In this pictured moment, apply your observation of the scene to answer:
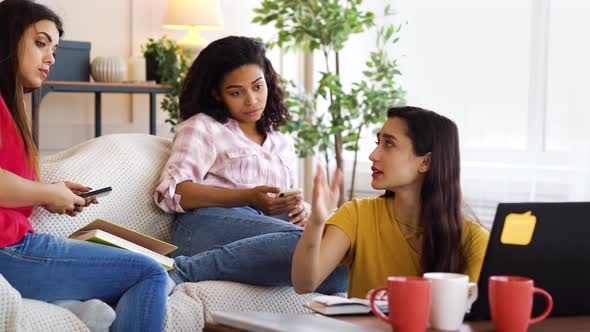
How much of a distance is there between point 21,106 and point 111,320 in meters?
0.59

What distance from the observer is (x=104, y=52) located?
17.1 feet

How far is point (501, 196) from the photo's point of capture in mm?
4438

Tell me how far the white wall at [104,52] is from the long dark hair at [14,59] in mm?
2680

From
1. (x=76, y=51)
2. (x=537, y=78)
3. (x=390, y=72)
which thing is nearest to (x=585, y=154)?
(x=537, y=78)

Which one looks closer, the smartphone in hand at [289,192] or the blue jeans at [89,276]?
the blue jeans at [89,276]

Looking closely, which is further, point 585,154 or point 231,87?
point 585,154

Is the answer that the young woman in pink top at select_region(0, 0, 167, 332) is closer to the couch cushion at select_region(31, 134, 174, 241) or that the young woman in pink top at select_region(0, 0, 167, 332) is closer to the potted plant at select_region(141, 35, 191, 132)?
the couch cushion at select_region(31, 134, 174, 241)

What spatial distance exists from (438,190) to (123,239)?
0.89 m

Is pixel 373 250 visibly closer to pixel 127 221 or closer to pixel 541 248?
pixel 541 248

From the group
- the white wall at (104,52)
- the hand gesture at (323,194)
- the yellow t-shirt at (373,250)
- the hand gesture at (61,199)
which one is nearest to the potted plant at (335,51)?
the white wall at (104,52)

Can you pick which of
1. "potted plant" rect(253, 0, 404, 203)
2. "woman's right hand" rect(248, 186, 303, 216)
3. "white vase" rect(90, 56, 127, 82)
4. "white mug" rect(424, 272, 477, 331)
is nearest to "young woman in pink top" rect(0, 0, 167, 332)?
"woman's right hand" rect(248, 186, 303, 216)

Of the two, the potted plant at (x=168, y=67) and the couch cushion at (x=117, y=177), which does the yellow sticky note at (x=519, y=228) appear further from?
the potted plant at (x=168, y=67)

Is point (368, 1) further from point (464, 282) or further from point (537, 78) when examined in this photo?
point (464, 282)

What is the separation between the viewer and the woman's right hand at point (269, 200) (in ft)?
8.89
